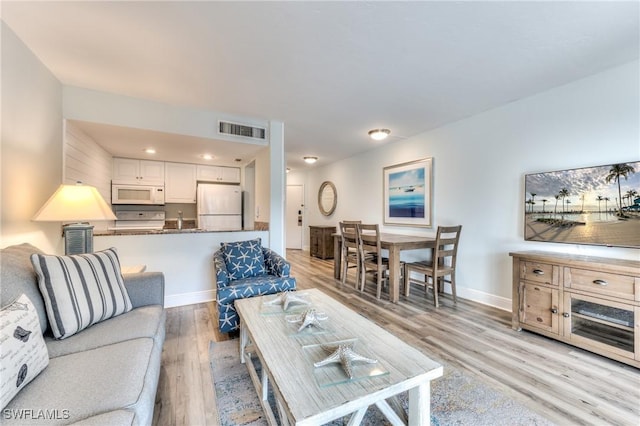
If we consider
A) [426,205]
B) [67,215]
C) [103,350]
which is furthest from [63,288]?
[426,205]

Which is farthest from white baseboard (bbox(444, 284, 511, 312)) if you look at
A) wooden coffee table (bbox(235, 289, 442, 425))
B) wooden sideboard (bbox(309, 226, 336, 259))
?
wooden sideboard (bbox(309, 226, 336, 259))

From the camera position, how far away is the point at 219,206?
4.74 metres

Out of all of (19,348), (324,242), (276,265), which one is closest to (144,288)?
(19,348)

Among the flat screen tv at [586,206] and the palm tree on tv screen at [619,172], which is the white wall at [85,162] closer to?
the flat screen tv at [586,206]

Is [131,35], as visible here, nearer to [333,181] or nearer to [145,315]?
[145,315]

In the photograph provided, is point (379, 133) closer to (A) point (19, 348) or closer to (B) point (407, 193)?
(B) point (407, 193)

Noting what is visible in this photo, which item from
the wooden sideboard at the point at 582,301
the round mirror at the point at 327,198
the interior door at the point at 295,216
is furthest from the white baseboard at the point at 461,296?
the interior door at the point at 295,216

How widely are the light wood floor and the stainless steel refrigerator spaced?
1.87m

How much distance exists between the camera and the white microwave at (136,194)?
430cm

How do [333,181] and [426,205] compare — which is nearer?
[426,205]

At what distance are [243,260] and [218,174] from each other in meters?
2.84

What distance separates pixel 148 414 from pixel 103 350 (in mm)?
458

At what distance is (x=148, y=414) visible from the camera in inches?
41.1

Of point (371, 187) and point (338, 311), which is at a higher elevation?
point (371, 187)
